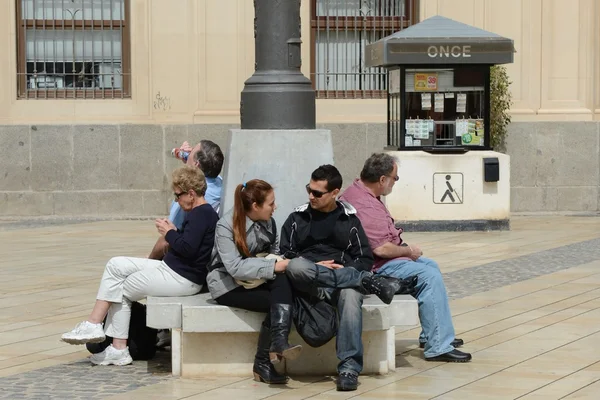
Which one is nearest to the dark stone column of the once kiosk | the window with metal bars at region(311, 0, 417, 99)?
the once kiosk

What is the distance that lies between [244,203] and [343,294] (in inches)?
30.4

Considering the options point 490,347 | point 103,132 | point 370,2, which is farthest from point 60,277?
point 370,2

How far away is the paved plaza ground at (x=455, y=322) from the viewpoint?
744cm

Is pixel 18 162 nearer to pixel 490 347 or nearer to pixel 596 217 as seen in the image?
pixel 596 217

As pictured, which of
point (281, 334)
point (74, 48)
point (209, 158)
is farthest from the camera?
point (74, 48)

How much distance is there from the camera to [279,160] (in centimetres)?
836

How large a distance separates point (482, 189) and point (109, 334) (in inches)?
336

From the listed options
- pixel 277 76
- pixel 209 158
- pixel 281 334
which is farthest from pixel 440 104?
pixel 281 334

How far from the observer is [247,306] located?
25.2 feet

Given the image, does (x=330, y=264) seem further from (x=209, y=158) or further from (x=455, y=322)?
(x=455, y=322)

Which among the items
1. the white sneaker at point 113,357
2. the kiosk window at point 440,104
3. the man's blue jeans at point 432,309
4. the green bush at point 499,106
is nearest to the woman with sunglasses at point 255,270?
the white sneaker at point 113,357

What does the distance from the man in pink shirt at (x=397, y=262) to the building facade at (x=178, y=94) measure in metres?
Answer: 10.1

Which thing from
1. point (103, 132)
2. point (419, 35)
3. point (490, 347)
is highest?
point (419, 35)

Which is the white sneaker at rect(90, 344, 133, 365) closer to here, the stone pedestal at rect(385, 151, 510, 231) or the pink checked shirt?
the pink checked shirt
